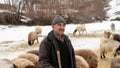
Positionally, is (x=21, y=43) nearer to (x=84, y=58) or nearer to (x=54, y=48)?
(x=84, y=58)

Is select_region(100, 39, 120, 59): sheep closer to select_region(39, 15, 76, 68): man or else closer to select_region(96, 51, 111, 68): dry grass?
select_region(96, 51, 111, 68): dry grass

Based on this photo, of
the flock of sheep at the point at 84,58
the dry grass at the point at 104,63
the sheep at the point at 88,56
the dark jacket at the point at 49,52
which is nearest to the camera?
the dark jacket at the point at 49,52

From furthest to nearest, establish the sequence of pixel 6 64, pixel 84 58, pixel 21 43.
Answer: pixel 21 43
pixel 84 58
pixel 6 64

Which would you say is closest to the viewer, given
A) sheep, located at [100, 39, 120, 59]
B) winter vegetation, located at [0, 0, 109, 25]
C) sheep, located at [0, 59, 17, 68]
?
sheep, located at [0, 59, 17, 68]

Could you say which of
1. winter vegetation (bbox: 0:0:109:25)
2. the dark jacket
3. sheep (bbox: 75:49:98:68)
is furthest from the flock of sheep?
winter vegetation (bbox: 0:0:109:25)

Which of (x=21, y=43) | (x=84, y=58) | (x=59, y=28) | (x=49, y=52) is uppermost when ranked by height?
(x=59, y=28)

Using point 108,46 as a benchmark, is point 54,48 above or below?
above

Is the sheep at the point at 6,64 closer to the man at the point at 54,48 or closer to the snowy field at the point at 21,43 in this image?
the man at the point at 54,48

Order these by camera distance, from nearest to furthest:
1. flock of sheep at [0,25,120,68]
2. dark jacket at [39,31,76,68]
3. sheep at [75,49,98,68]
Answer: dark jacket at [39,31,76,68]
flock of sheep at [0,25,120,68]
sheep at [75,49,98,68]

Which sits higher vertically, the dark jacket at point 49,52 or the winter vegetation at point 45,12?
the dark jacket at point 49,52

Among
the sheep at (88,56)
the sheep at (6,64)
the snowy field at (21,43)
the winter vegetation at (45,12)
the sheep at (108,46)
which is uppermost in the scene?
the sheep at (6,64)

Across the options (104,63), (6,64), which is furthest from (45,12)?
(6,64)

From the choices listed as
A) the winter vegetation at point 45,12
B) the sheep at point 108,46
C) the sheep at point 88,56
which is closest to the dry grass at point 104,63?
the sheep at point 108,46

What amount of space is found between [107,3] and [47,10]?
21.5m
